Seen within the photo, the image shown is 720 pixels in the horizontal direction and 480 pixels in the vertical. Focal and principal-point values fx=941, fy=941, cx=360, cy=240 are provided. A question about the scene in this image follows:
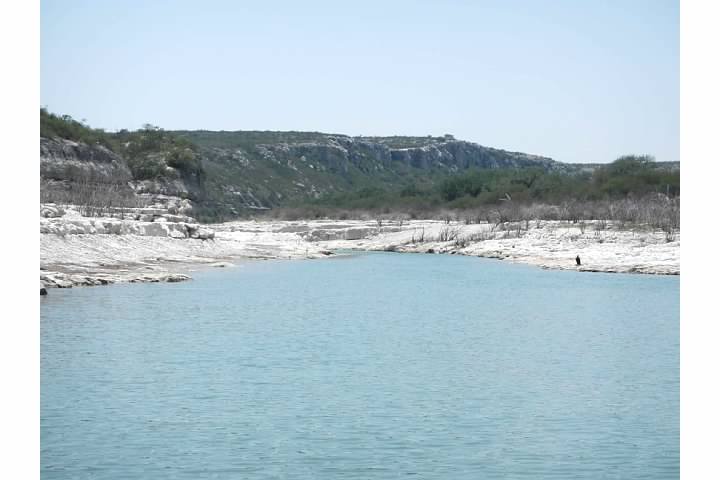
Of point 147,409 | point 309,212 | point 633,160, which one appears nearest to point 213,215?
point 309,212

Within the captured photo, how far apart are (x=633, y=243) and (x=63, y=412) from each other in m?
30.9

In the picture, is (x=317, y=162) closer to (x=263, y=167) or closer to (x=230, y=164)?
(x=263, y=167)

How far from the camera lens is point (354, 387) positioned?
40.3 ft

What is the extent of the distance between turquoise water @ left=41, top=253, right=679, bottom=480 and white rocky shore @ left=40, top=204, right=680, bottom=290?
14.8 ft

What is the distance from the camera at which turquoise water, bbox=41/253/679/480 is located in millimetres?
9164

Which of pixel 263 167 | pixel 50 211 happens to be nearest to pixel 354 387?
pixel 50 211

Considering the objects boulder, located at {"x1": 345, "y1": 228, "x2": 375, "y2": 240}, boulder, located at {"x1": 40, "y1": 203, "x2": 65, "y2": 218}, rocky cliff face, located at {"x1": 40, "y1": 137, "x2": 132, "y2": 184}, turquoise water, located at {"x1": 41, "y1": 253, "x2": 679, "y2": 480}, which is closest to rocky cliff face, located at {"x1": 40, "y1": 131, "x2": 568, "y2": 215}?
rocky cliff face, located at {"x1": 40, "y1": 137, "x2": 132, "y2": 184}

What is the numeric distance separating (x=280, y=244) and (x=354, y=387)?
31786 millimetres

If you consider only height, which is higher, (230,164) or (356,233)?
(230,164)

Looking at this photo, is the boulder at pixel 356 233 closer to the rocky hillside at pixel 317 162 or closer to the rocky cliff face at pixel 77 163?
the rocky cliff face at pixel 77 163

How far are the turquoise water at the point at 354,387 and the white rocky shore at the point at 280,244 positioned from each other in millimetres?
4499

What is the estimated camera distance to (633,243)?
38.0 metres

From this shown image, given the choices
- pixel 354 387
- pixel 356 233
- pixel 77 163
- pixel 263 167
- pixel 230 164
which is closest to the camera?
pixel 354 387
